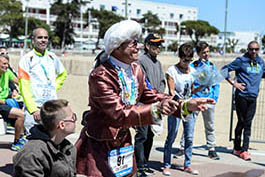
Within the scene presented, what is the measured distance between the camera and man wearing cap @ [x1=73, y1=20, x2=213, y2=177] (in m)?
2.87

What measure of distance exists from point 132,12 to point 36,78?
12110 centimetres

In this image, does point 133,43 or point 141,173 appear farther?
point 141,173

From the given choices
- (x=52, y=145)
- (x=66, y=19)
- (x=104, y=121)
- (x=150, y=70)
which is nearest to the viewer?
(x=52, y=145)

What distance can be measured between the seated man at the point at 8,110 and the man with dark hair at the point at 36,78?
5.10ft

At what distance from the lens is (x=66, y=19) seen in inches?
3282

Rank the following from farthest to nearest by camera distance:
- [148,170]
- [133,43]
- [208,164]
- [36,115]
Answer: [208,164] → [148,170] → [36,115] → [133,43]

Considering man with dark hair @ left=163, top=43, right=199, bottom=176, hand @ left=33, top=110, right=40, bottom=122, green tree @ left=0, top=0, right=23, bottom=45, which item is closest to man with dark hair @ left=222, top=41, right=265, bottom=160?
man with dark hair @ left=163, top=43, right=199, bottom=176

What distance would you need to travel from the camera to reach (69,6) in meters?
83.3

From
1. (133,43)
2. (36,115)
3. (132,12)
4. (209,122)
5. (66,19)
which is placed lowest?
(209,122)

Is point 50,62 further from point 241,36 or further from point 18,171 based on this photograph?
point 241,36

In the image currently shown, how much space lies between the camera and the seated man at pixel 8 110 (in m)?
6.49

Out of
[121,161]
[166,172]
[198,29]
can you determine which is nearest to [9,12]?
[198,29]

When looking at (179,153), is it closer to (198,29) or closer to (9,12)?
(9,12)

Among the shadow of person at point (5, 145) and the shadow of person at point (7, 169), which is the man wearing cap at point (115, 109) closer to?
the shadow of person at point (7, 169)
